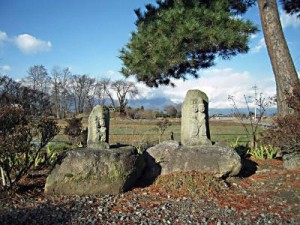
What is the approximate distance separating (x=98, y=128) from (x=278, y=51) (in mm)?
5076

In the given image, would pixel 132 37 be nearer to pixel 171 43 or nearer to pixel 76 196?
pixel 171 43

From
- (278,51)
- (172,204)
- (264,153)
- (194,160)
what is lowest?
(172,204)

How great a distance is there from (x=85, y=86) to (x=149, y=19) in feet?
173

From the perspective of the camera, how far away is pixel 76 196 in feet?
18.1

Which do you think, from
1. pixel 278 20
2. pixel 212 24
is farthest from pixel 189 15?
pixel 278 20

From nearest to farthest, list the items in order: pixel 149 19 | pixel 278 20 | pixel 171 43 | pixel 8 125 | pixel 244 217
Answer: pixel 244 217 < pixel 8 125 < pixel 171 43 < pixel 278 20 < pixel 149 19

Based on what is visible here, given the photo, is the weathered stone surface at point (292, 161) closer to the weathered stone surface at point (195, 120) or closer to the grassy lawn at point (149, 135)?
the weathered stone surface at point (195, 120)

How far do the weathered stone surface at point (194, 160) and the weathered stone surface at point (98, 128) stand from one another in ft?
4.01

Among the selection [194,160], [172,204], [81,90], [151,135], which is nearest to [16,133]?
[172,204]

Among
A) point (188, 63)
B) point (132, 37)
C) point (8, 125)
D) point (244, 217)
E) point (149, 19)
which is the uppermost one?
point (149, 19)

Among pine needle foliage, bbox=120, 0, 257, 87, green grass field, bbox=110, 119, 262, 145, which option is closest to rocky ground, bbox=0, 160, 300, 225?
pine needle foliage, bbox=120, 0, 257, 87

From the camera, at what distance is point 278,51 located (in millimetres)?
8078

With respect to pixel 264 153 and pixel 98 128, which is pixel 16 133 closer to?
pixel 98 128

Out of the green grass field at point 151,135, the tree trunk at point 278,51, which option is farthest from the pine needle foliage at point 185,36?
the green grass field at point 151,135
